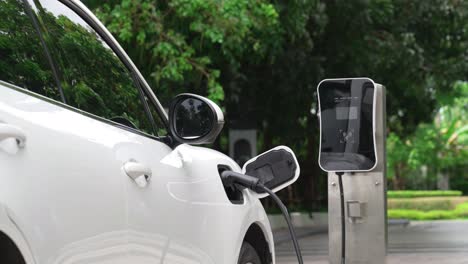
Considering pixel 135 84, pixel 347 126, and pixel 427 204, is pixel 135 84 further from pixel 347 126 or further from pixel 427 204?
pixel 427 204

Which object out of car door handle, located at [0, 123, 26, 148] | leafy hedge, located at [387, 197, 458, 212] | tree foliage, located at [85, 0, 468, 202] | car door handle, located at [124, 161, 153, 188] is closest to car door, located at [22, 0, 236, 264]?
car door handle, located at [124, 161, 153, 188]

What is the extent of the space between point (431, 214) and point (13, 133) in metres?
34.9

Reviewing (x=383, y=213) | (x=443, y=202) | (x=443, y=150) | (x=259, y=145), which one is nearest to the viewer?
(x=383, y=213)

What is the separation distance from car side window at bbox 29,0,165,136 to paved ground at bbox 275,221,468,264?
11.2 metres

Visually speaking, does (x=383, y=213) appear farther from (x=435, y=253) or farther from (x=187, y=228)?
(x=435, y=253)

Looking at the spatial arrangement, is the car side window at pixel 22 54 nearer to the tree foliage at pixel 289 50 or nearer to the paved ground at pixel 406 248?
the paved ground at pixel 406 248

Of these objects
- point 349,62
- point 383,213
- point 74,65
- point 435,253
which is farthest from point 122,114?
point 349,62

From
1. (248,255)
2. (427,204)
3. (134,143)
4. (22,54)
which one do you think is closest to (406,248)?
(248,255)

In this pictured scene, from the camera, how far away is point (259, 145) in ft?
108

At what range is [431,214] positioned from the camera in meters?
36.7

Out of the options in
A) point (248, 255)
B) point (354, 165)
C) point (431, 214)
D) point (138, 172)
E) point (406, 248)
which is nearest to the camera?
point (138, 172)

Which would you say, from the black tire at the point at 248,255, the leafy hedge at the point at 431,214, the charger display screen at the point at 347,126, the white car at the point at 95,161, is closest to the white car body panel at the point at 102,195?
the white car at the point at 95,161

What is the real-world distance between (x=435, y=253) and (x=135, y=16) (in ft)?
21.3

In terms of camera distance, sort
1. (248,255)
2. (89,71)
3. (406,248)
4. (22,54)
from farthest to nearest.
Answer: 1. (406,248)
2. (248,255)
3. (89,71)
4. (22,54)
